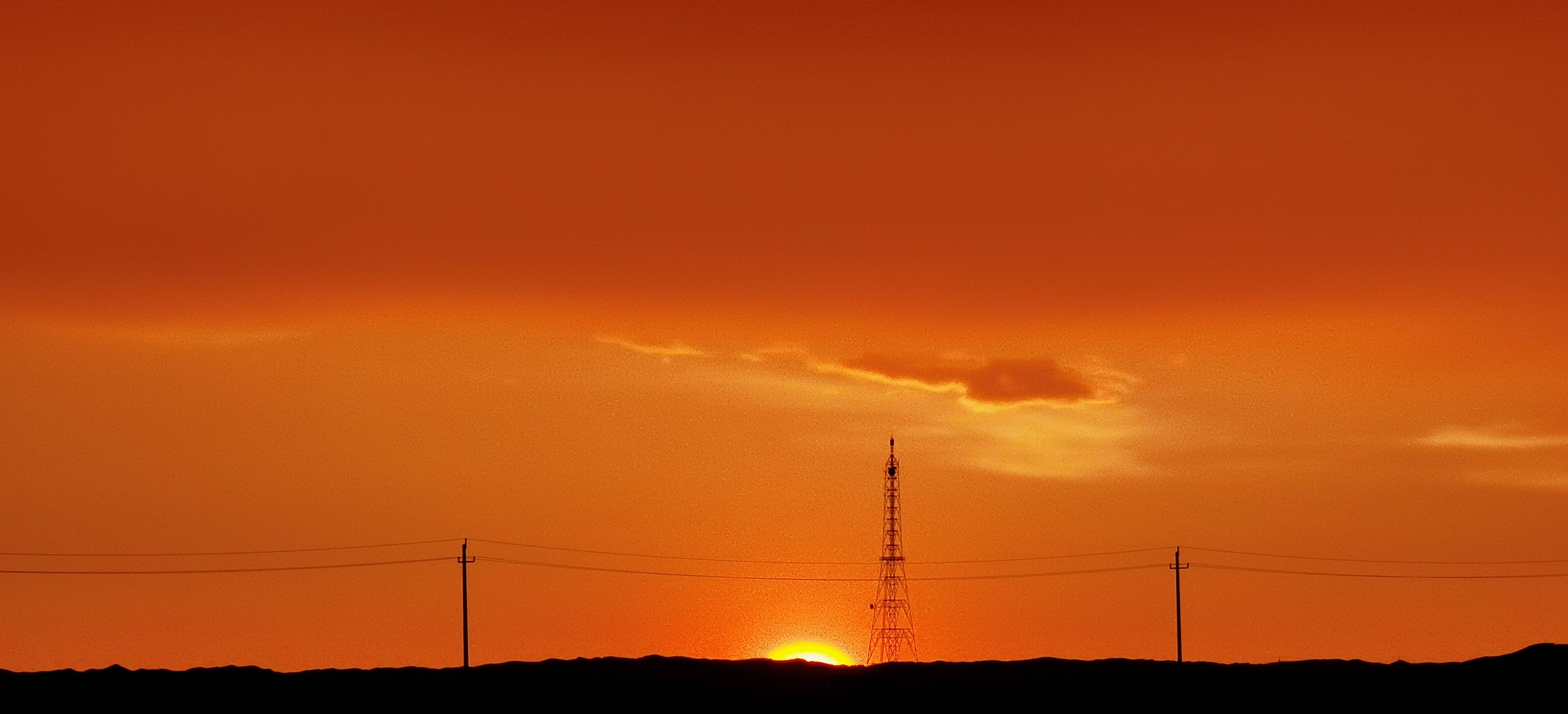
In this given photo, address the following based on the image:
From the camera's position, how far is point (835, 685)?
458 ft

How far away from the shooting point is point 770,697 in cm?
13875

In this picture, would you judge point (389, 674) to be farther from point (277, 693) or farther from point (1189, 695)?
point (1189, 695)

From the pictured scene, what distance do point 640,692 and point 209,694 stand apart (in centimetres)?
2213

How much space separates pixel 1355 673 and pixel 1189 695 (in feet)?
34.2

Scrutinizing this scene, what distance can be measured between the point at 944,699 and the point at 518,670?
2247 cm

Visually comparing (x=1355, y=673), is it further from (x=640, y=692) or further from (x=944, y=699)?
(x=640, y=692)

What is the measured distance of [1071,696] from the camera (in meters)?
139

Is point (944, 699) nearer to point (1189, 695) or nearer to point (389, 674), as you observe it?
point (1189, 695)

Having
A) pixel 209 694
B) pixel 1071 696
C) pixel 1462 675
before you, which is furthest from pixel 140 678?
pixel 1462 675

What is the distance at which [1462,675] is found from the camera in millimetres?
136500

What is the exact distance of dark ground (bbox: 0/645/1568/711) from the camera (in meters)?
134

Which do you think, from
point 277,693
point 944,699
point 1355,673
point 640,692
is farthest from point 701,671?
point 1355,673

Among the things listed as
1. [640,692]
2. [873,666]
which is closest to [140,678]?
[640,692]

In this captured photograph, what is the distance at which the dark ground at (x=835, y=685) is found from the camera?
13388cm
